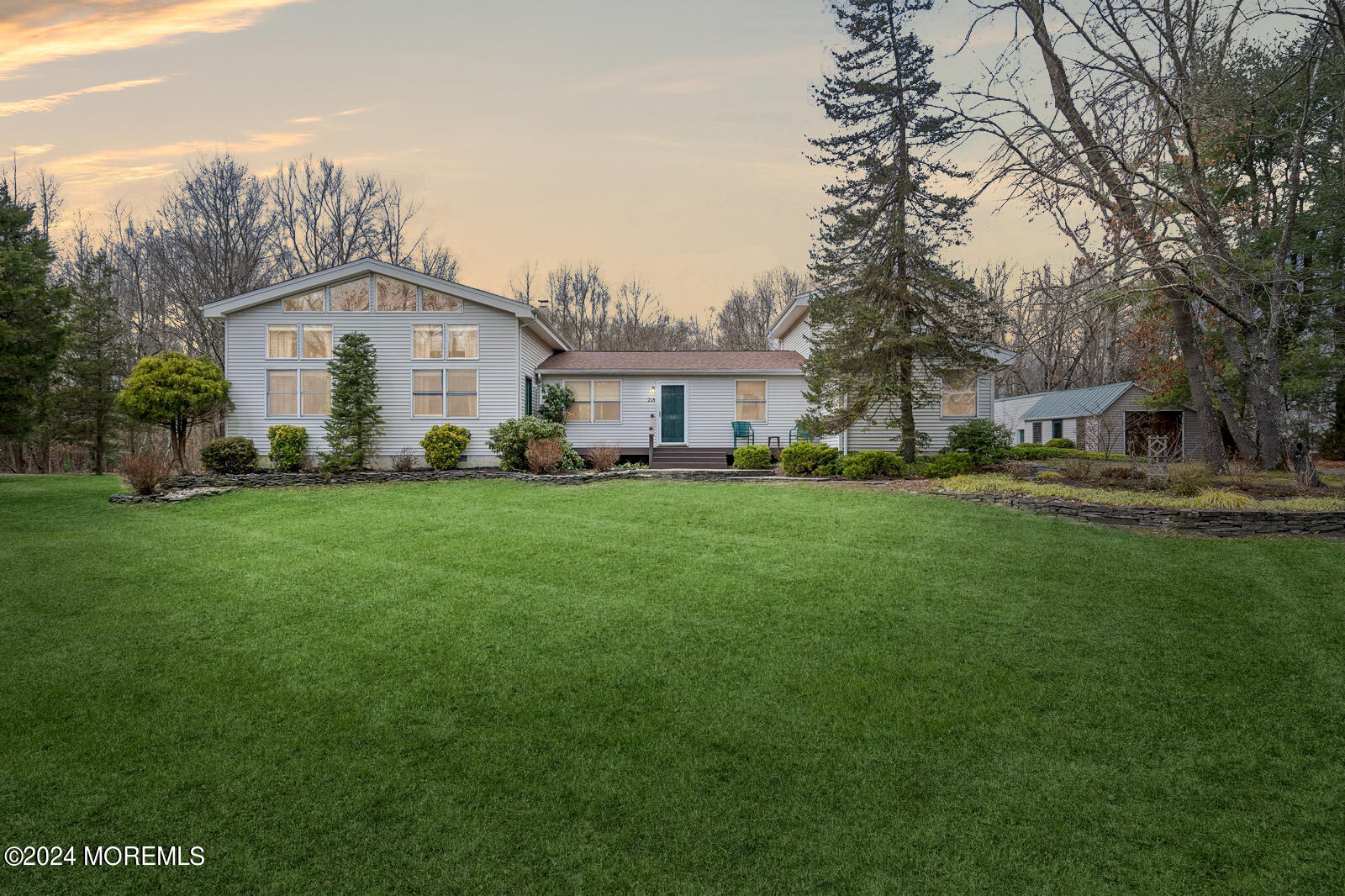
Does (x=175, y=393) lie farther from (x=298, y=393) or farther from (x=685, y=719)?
(x=685, y=719)

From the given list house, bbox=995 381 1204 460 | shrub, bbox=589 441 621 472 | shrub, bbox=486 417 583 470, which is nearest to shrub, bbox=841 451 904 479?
shrub, bbox=589 441 621 472

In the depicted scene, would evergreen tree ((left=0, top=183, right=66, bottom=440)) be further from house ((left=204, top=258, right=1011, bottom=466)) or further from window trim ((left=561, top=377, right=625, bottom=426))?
window trim ((left=561, top=377, right=625, bottom=426))

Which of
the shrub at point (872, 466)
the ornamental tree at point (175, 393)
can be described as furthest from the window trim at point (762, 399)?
the ornamental tree at point (175, 393)

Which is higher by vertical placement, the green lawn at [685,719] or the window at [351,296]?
the window at [351,296]

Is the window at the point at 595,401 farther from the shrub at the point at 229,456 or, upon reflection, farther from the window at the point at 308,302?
the shrub at the point at 229,456

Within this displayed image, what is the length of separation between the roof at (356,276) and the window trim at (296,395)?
172 cm

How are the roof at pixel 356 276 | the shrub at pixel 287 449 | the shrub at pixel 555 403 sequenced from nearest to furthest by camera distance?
the shrub at pixel 287 449
the roof at pixel 356 276
the shrub at pixel 555 403

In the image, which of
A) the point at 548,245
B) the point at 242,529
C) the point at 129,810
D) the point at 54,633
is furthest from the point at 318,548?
the point at 548,245

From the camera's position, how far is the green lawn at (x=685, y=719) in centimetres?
246

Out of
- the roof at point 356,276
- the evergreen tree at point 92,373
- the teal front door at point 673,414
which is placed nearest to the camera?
the roof at point 356,276

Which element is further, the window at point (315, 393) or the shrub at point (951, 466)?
the window at point (315, 393)

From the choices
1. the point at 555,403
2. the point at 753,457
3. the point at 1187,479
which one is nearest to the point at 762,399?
the point at 753,457

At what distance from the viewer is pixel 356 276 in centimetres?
1552

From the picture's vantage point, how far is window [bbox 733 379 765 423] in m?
17.9
